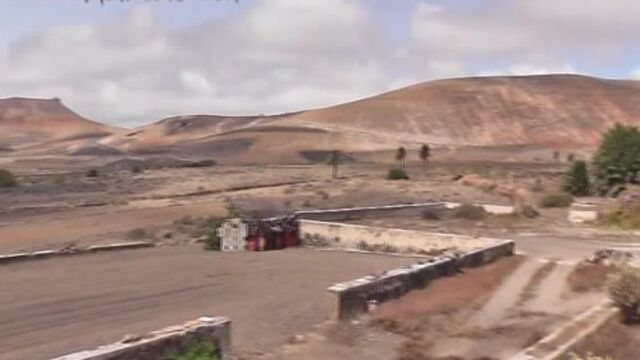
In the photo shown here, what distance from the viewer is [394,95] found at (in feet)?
511

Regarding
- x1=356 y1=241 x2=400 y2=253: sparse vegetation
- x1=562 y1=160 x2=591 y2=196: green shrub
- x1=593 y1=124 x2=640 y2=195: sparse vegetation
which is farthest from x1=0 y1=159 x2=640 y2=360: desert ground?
x1=562 y1=160 x2=591 y2=196: green shrub

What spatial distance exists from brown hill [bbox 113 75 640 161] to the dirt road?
92.5 m

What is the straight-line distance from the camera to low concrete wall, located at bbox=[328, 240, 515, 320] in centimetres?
1284

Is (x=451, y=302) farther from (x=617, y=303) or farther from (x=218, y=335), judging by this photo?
(x=218, y=335)

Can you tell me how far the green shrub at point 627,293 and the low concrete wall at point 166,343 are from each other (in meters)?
5.69

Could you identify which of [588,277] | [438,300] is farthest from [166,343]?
[588,277]

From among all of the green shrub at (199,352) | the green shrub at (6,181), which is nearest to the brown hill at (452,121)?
the green shrub at (6,181)

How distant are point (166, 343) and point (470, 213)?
2161 centimetres

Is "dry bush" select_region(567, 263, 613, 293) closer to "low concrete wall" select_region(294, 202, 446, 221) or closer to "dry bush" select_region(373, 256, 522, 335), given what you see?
"dry bush" select_region(373, 256, 522, 335)

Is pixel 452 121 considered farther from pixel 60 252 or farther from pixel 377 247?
pixel 60 252

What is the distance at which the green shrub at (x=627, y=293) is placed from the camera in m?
11.7

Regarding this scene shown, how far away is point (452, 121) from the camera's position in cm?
13675

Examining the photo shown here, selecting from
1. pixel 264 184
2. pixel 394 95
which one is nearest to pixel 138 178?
pixel 264 184

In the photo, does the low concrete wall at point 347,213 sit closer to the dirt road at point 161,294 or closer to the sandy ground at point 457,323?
the dirt road at point 161,294
